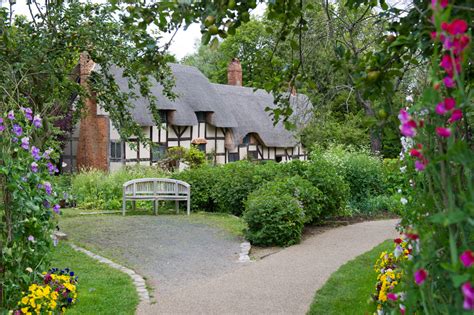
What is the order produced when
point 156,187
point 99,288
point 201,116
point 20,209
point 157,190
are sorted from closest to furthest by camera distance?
1. point 20,209
2. point 99,288
3. point 156,187
4. point 157,190
5. point 201,116

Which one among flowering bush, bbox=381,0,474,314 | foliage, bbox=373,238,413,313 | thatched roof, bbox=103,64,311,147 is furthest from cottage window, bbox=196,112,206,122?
flowering bush, bbox=381,0,474,314

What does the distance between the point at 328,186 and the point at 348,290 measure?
5.30 m

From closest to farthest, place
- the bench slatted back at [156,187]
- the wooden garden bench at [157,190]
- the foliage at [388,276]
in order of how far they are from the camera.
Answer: the foliage at [388,276] < the wooden garden bench at [157,190] < the bench slatted back at [156,187]

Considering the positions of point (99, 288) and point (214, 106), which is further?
point (214, 106)

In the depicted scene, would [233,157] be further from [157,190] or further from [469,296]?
[469,296]

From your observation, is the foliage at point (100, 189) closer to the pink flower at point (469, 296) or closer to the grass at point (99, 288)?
the grass at point (99, 288)

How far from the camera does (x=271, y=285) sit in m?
6.72

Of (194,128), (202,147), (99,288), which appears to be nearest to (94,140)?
(194,128)

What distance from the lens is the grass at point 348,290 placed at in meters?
5.56

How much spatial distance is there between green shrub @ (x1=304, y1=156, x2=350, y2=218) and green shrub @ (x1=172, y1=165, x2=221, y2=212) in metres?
3.01

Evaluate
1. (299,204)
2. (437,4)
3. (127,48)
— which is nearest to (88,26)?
(127,48)

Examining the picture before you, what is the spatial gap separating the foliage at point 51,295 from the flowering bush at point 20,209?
0.43 feet

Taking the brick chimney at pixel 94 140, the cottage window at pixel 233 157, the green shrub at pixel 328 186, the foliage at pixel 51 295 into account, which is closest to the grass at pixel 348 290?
the foliage at pixel 51 295

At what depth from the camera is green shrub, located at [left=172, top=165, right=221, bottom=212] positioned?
46.2ft
